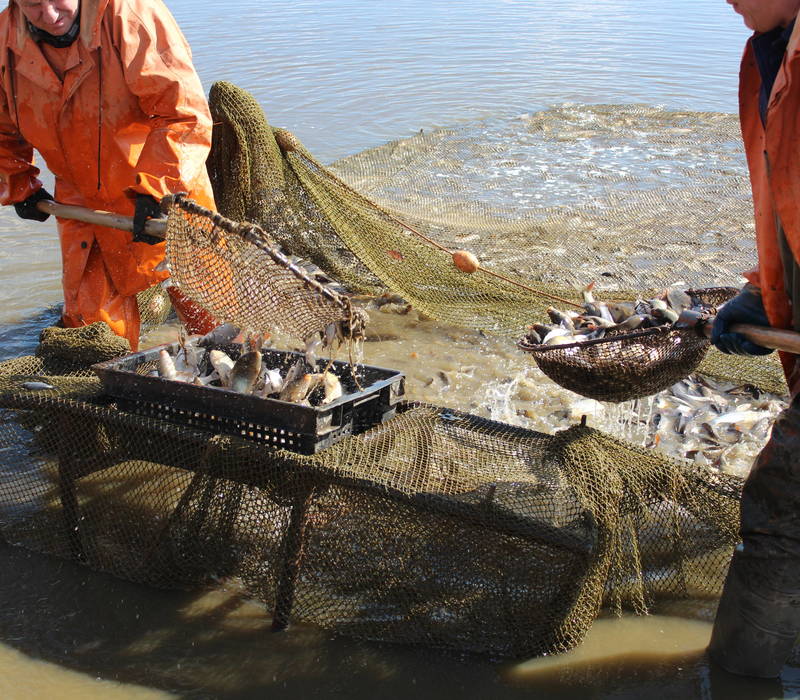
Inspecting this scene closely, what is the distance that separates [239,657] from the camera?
10.8ft

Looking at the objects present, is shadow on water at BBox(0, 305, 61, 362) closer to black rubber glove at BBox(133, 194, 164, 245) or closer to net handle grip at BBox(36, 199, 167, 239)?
net handle grip at BBox(36, 199, 167, 239)

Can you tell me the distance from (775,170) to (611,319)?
1.73 meters

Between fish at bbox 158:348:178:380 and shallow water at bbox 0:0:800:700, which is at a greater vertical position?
fish at bbox 158:348:178:380

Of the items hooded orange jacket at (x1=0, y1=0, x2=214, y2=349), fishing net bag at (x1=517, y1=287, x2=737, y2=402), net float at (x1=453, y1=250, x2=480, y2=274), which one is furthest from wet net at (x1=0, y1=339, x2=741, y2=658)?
net float at (x1=453, y1=250, x2=480, y2=274)

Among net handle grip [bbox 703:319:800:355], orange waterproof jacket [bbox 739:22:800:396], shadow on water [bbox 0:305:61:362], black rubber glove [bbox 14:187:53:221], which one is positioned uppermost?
orange waterproof jacket [bbox 739:22:800:396]

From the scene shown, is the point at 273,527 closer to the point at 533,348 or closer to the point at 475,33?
the point at 533,348

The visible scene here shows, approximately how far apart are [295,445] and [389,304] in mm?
3399

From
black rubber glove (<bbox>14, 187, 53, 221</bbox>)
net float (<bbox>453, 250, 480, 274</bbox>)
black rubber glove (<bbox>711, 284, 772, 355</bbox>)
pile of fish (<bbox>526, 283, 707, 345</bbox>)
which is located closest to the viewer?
black rubber glove (<bbox>711, 284, 772, 355</bbox>)

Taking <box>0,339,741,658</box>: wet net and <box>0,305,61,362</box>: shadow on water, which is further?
<box>0,305,61,362</box>: shadow on water

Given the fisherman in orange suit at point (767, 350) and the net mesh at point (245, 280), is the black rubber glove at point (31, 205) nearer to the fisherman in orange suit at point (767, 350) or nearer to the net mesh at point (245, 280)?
the net mesh at point (245, 280)

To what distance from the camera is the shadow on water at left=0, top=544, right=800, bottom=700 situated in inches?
123

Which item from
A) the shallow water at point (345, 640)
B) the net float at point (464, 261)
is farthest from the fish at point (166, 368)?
the net float at point (464, 261)

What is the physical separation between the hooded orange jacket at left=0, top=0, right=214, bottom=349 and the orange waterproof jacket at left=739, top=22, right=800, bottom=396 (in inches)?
106

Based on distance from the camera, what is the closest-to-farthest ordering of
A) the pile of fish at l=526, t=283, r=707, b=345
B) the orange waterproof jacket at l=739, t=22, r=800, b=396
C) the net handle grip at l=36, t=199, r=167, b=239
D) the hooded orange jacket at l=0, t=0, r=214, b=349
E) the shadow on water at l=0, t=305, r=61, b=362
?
the orange waterproof jacket at l=739, t=22, r=800, b=396, the pile of fish at l=526, t=283, r=707, b=345, the net handle grip at l=36, t=199, r=167, b=239, the hooded orange jacket at l=0, t=0, r=214, b=349, the shadow on water at l=0, t=305, r=61, b=362
